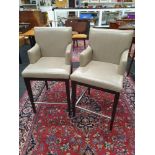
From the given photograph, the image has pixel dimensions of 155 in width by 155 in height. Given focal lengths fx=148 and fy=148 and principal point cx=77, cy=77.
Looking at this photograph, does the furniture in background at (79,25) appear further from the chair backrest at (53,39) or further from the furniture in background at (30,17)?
the chair backrest at (53,39)

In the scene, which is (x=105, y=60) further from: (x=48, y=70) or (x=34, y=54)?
(x=34, y=54)

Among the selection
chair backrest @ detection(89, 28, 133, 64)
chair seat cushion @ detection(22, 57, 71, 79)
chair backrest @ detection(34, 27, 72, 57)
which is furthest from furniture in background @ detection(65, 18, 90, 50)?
chair seat cushion @ detection(22, 57, 71, 79)

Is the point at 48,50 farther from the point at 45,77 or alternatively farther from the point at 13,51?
the point at 13,51

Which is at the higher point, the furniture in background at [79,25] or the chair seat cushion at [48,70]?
the furniture in background at [79,25]

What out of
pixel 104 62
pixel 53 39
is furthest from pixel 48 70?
pixel 104 62

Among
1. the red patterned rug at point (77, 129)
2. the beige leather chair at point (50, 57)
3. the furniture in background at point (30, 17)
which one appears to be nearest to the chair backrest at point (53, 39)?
the beige leather chair at point (50, 57)

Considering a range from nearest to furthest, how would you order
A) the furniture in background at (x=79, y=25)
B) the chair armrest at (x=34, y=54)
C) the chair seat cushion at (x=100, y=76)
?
the chair seat cushion at (x=100, y=76) → the chair armrest at (x=34, y=54) → the furniture in background at (x=79, y=25)

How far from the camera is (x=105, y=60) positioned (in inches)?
68.4

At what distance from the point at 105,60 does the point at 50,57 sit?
68 centimetres

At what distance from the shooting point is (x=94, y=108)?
1.85 metres

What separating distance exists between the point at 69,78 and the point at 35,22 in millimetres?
2597

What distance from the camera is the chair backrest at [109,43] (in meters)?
1.54

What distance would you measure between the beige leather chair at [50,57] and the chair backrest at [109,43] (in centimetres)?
30

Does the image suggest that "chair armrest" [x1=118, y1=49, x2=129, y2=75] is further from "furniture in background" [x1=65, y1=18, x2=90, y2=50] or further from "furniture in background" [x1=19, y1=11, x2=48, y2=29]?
"furniture in background" [x1=19, y1=11, x2=48, y2=29]
